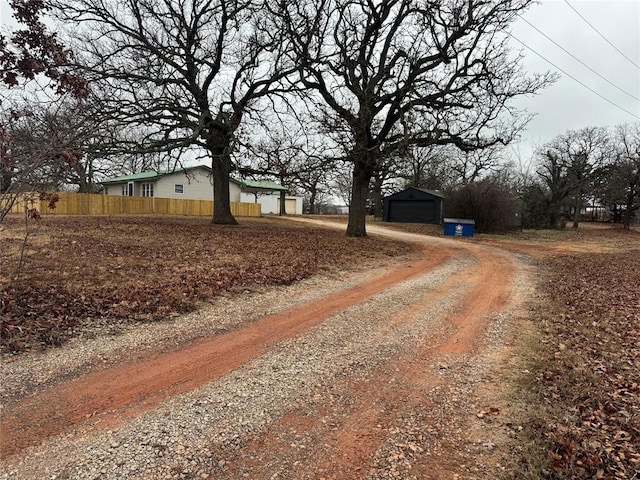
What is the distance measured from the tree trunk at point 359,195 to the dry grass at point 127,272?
3.06 m

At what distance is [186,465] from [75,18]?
17.3 m

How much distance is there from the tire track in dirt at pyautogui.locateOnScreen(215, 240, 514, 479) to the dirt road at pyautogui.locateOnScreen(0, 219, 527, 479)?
12mm

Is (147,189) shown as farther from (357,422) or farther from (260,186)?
(357,422)

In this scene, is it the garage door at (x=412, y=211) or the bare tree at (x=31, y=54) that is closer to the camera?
the bare tree at (x=31, y=54)

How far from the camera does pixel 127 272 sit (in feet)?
24.1

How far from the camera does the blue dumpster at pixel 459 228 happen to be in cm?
2325

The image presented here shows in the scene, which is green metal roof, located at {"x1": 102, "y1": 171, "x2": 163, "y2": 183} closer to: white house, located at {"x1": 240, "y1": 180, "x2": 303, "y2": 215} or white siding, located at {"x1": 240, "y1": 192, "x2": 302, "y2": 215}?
white house, located at {"x1": 240, "y1": 180, "x2": 303, "y2": 215}

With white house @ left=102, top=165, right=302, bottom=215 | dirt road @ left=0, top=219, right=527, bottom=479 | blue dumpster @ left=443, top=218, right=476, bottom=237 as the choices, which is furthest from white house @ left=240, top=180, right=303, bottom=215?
dirt road @ left=0, top=219, right=527, bottom=479

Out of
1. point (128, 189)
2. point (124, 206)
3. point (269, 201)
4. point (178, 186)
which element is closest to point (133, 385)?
point (124, 206)

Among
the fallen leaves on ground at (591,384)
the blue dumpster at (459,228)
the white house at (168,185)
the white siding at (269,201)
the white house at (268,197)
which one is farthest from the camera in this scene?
the white siding at (269,201)

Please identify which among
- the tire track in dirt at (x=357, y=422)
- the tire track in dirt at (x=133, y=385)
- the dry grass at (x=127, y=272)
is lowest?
the tire track in dirt at (x=357, y=422)

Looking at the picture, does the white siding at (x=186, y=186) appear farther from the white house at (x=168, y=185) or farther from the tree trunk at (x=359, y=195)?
the tree trunk at (x=359, y=195)

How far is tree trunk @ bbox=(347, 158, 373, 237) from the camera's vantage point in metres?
15.9

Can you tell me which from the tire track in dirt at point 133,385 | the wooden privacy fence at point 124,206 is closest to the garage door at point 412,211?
the wooden privacy fence at point 124,206
